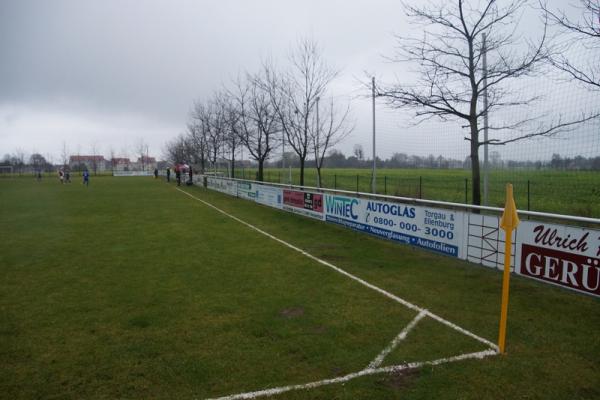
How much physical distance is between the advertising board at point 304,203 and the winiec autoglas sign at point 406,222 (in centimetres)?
151

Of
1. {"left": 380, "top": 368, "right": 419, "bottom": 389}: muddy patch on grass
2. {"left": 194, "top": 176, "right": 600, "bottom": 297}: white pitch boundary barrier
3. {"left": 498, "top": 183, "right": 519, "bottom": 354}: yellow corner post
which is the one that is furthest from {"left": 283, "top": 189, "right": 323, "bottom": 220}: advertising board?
{"left": 380, "top": 368, "right": 419, "bottom": 389}: muddy patch on grass

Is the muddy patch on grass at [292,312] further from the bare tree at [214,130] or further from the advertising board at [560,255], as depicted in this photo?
the bare tree at [214,130]

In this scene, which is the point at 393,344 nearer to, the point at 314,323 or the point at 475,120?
the point at 314,323

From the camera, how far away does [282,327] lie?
529cm

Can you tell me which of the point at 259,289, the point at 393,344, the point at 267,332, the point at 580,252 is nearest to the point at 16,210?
the point at 259,289

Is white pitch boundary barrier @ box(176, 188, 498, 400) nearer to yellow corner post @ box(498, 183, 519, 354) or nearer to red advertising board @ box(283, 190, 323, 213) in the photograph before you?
yellow corner post @ box(498, 183, 519, 354)

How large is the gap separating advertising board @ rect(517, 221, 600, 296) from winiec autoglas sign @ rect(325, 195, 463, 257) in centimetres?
162

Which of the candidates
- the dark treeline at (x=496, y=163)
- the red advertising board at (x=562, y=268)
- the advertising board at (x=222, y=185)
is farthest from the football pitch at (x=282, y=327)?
the advertising board at (x=222, y=185)

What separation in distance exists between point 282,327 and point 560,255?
4.22 metres

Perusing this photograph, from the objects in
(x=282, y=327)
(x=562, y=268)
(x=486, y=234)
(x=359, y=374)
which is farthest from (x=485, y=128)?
(x=359, y=374)

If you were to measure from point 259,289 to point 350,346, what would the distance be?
2.55m

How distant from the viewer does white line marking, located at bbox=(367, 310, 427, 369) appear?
4.34 m

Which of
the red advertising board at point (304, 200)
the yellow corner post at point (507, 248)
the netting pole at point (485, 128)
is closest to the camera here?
the yellow corner post at point (507, 248)

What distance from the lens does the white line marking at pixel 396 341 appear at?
434 cm
